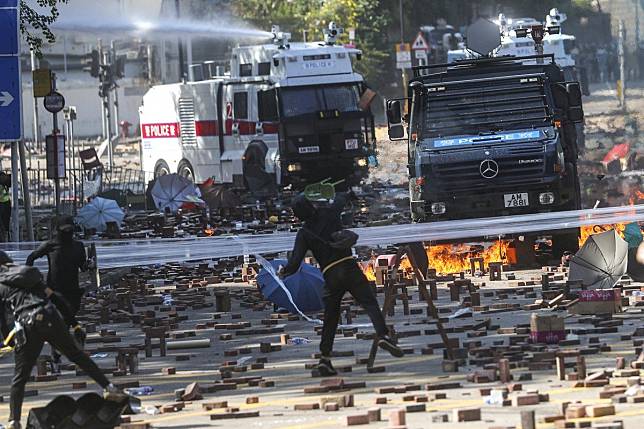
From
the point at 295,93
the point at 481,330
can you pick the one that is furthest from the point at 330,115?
the point at 481,330

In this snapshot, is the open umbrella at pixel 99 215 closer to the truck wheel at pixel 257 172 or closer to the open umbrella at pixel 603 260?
the truck wheel at pixel 257 172

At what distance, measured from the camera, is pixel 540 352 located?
15.8m

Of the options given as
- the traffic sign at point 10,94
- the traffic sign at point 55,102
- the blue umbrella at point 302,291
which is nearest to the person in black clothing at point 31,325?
the blue umbrella at point 302,291

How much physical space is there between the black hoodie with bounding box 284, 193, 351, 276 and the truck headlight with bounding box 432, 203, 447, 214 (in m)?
7.57

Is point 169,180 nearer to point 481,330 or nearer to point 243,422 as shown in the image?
point 481,330

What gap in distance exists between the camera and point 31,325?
526 inches

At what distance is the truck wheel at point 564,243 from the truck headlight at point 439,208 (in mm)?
Answer: 1722

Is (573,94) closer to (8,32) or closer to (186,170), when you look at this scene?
(8,32)

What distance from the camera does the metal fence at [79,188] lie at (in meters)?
43.4

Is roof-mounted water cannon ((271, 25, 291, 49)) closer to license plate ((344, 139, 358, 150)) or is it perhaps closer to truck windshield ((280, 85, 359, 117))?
truck windshield ((280, 85, 359, 117))

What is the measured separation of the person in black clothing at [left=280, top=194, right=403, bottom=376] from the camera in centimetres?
1549

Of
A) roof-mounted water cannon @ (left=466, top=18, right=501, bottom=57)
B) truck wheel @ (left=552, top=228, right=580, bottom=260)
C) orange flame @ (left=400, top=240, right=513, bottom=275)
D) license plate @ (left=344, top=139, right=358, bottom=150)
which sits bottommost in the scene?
orange flame @ (left=400, top=240, right=513, bottom=275)

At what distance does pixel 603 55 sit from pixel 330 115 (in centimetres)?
4998

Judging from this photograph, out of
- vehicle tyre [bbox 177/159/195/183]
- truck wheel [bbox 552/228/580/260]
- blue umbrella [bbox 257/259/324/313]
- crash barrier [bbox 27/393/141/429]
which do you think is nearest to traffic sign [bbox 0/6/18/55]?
blue umbrella [bbox 257/259/324/313]
